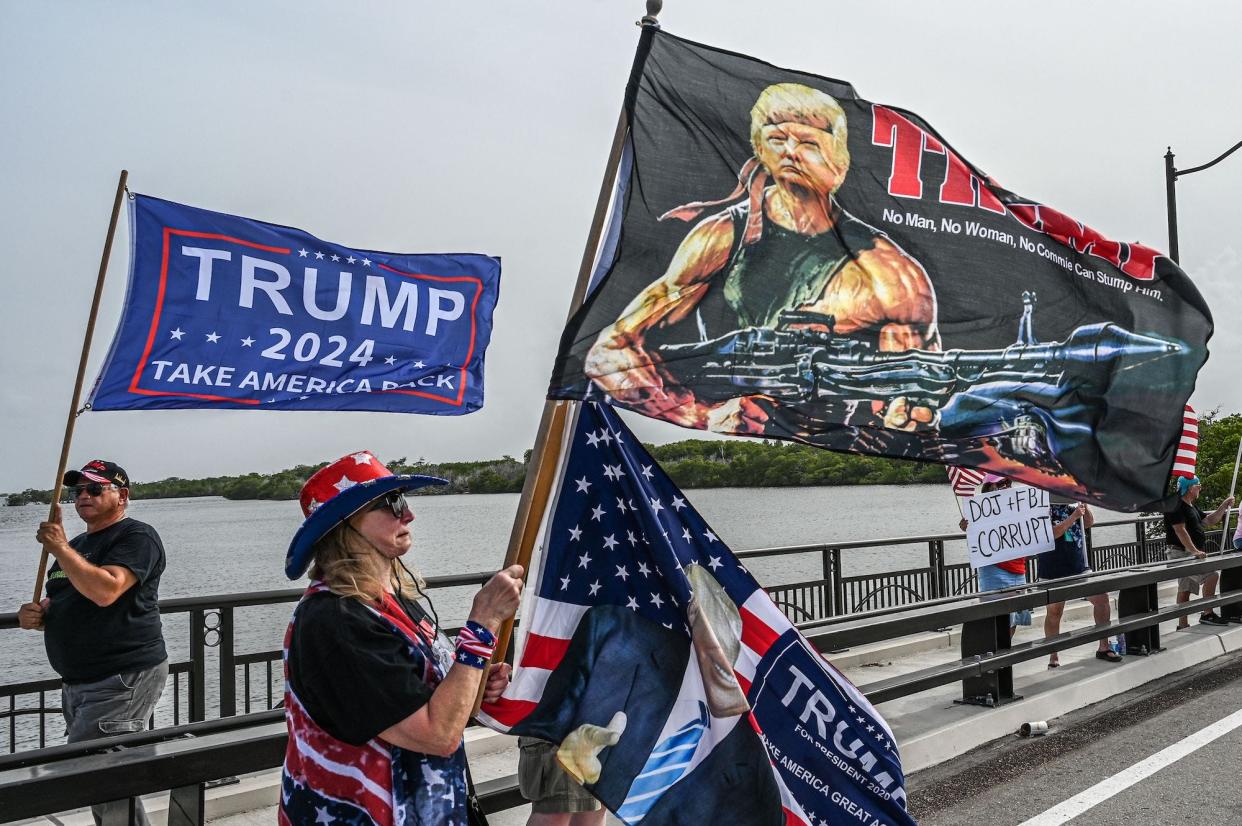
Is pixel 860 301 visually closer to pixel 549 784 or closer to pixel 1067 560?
pixel 549 784

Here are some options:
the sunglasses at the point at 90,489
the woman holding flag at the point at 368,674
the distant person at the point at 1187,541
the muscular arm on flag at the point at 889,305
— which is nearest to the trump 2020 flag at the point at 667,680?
the woman holding flag at the point at 368,674

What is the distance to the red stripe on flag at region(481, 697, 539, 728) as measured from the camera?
349cm

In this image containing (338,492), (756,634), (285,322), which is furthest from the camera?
(285,322)

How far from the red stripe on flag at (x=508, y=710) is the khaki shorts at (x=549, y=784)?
1.00ft

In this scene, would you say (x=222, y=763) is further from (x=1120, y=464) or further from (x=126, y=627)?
(x=1120, y=464)

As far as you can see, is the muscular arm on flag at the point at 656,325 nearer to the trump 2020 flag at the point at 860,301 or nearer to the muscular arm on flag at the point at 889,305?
the trump 2020 flag at the point at 860,301

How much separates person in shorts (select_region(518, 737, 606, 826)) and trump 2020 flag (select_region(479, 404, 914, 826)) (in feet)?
1.05

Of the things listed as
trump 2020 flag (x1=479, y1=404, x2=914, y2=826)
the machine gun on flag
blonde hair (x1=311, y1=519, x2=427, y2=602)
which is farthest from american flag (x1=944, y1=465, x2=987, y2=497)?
blonde hair (x1=311, y1=519, x2=427, y2=602)

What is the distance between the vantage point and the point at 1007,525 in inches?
361

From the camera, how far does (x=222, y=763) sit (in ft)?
11.0

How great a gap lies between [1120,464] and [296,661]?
3948 mm

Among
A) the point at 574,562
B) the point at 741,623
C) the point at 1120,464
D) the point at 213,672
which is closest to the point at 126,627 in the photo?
the point at 574,562

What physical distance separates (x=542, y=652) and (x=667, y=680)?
427 millimetres

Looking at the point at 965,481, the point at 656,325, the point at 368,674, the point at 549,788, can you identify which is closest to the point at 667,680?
the point at 549,788
